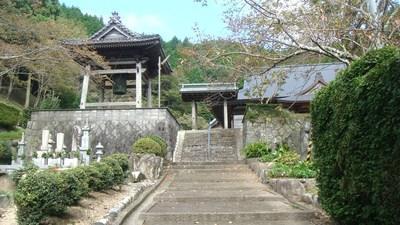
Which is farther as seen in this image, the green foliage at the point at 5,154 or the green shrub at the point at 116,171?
the green foliage at the point at 5,154

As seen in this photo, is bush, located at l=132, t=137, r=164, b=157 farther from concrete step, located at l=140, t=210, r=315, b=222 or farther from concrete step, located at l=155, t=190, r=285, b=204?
concrete step, located at l=140, t=210, r=315, b=222

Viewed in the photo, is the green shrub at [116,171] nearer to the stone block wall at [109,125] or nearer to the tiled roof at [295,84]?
the tiled roof at [295,84]

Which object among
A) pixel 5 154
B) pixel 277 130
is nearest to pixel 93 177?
pixel 5 154

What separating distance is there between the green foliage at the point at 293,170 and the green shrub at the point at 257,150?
3545 millimetres

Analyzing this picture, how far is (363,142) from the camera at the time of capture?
173 inches

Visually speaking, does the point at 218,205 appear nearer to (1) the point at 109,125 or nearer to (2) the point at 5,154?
(2) the point at 5,154

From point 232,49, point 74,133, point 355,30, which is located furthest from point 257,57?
point 74,133

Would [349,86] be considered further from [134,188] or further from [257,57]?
[134,188]

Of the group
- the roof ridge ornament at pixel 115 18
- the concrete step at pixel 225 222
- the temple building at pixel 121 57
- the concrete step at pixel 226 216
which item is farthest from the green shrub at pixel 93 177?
the roof ridge ornament at pixel 115 18

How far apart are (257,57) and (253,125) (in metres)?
8.11

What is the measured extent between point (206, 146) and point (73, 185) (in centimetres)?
1227

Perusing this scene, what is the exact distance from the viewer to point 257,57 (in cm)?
853

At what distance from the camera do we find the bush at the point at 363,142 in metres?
3.94

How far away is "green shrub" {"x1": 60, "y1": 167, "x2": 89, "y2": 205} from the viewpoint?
227 inches
